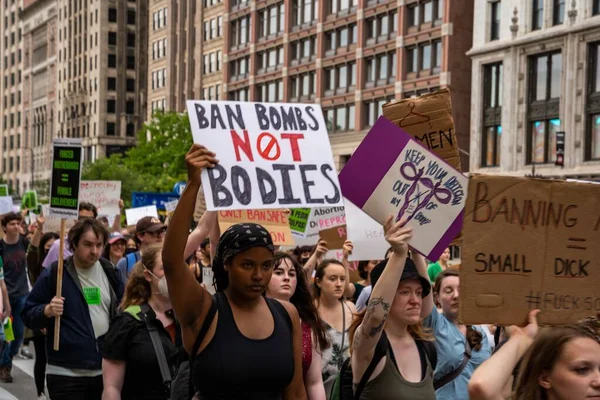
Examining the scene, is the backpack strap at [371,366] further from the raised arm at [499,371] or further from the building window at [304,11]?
the building window at [304,11]

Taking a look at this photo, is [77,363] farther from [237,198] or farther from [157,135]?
[157,135]

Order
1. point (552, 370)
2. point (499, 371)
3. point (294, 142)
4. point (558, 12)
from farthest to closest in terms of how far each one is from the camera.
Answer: point (558, 12)
point (294, 142)
point (499, 371)
point (552, 370)

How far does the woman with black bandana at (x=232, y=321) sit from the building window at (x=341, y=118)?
57.8 m

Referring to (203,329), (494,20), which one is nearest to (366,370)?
(203,329)

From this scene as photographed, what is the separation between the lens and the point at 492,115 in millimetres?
49938

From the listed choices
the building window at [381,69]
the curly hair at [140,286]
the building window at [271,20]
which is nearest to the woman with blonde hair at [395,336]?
the curly hair at [140,286]

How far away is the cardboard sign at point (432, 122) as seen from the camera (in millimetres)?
6402

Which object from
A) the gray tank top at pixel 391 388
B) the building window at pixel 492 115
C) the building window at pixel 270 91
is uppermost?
the building window at pixel 270 91

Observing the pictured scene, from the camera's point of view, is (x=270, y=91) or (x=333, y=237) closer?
(x=333, y=237)

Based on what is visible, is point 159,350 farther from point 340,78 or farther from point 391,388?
point 340,78

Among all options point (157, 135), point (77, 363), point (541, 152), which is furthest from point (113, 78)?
point (77, 363)

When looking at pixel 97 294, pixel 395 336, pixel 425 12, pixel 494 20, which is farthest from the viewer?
pixel 425 12

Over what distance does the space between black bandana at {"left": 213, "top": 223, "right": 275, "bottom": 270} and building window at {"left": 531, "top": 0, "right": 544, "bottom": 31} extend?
144 ft

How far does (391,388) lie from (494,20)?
46.6 m
